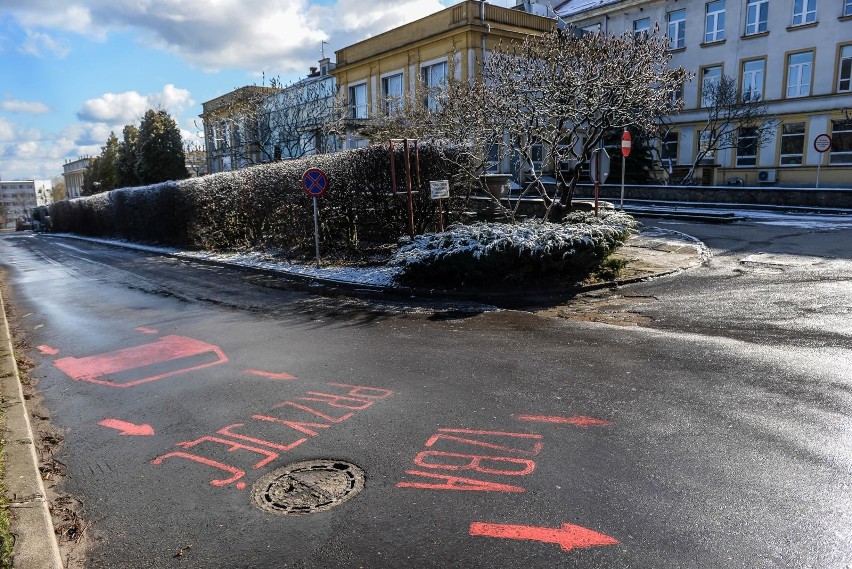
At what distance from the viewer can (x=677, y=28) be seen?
35.8 m

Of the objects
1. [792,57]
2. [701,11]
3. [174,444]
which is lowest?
[174,444]

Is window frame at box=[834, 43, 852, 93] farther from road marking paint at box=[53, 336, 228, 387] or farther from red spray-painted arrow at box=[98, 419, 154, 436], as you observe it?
red spray-painted arrow at box=[98, 419, 154, 436]

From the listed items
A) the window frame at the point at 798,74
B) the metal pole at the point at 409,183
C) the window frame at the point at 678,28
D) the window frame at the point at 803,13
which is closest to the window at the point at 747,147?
the window frame at the point at 798,74

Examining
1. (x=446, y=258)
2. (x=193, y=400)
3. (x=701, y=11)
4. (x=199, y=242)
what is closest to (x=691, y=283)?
(x=446, y=258)

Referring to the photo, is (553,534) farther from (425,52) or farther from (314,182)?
(425,52)

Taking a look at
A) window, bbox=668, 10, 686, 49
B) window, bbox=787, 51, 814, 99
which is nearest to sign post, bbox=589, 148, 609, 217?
window, bbox=787, 51, 814, 99

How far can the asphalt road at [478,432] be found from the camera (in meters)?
3.23

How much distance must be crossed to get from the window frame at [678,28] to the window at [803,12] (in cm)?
606

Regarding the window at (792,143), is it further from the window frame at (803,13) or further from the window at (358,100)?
the window at (358,100)

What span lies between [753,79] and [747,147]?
3.99 metres

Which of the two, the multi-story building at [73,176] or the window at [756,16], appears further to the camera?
the multi-story building at [73,176]

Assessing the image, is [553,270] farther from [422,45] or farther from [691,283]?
[422,45]

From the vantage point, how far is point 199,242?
23.1 m

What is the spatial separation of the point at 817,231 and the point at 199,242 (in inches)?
852
